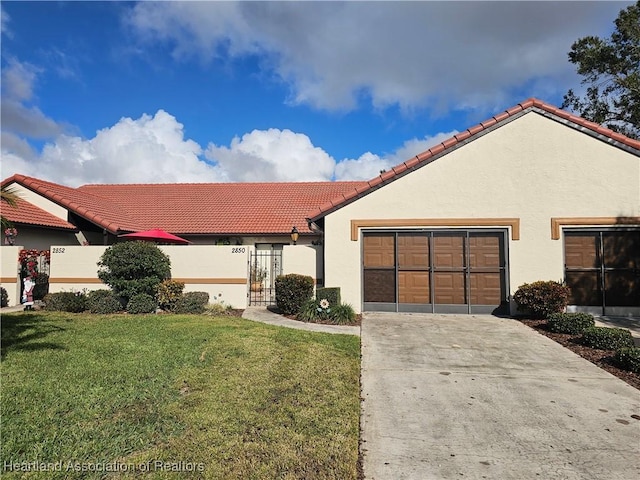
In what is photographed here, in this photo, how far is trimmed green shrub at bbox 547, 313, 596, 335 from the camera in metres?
8.45

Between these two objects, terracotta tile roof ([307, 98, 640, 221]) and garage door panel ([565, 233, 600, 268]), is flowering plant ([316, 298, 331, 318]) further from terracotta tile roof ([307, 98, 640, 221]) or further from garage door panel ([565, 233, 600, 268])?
garage door panel ([565, 233, 600, 268])

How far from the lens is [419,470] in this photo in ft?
10.8

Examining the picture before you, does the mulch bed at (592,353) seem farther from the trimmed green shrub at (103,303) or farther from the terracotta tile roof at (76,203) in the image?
the terracotta tile roof at (76,203)

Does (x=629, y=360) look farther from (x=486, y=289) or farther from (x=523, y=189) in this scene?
(x=523, y=189)

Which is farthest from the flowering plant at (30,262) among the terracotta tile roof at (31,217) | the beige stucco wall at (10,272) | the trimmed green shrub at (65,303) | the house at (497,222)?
the house at (497,222)

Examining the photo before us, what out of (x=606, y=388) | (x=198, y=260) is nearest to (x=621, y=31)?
(x=606, y=388)

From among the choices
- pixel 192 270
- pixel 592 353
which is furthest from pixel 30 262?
pixel 592 353

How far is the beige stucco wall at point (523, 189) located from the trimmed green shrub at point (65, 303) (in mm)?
8010

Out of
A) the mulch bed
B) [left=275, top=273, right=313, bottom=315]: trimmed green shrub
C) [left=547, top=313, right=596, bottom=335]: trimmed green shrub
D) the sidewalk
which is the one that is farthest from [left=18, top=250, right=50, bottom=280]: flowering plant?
[left=547, top=313, right=596, bottom=335]: trimmed green shrub

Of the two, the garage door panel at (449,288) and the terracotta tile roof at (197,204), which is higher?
the terracotta tile roof at (197,204)

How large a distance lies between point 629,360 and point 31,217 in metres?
18.3

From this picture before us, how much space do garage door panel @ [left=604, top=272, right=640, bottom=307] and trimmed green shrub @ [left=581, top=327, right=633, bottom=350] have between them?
13.0ft

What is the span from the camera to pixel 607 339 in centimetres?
722

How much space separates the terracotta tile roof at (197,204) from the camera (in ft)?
52.1
